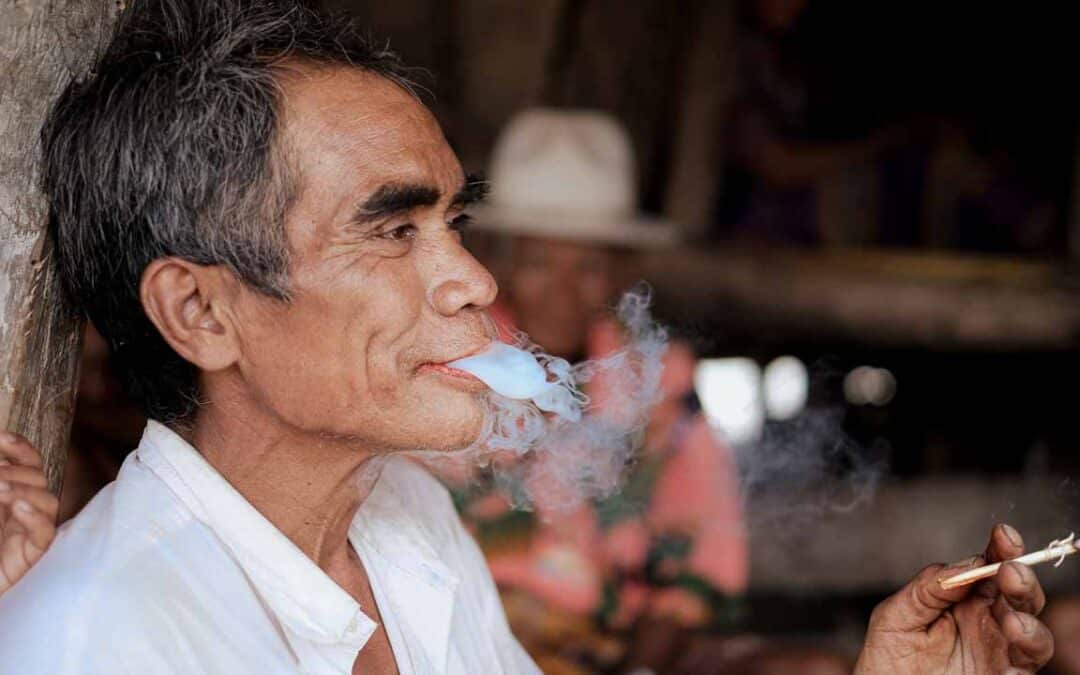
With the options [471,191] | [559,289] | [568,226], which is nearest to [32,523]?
[471,191]

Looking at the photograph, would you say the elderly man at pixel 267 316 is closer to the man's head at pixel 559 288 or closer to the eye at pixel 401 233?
the eye at pixel 401 233

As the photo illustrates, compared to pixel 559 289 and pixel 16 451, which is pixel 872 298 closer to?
pixel 559 289

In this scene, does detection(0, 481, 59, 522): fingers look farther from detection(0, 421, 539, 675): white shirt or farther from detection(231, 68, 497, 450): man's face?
detection(231, 68, 497, 450): man's face

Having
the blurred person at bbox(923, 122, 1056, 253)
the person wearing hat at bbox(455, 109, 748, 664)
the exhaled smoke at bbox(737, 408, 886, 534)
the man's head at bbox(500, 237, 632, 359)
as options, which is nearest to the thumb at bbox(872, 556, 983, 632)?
the exhaled smoke at bbox(737, 408, 886, 534)

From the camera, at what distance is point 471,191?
6.10ft

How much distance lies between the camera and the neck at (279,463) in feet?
5.71

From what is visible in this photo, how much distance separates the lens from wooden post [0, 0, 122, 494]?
5.49 ft

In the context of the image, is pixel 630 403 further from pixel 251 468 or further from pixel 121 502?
pixel 121 502

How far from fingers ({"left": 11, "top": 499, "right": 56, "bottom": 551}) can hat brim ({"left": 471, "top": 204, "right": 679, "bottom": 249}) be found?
3025mm

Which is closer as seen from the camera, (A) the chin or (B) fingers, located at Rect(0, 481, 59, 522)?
(B) fingers, located at Rect(0, 481, 59, 522)

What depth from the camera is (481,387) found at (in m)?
1.74

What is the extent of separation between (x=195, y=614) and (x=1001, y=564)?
1.05 meters

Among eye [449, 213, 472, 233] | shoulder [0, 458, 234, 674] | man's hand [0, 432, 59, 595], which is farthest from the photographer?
eye [449, 213, 472, 233]

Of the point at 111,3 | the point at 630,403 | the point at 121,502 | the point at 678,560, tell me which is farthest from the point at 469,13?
the point at 121,502
